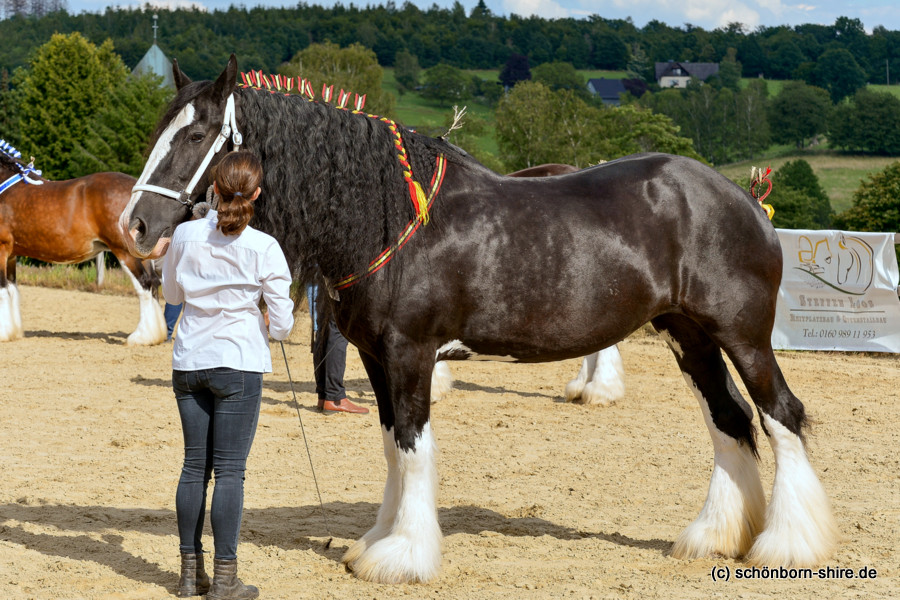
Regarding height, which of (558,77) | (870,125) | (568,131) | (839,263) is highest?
(558,77)

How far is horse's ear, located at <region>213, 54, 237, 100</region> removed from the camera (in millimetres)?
3574

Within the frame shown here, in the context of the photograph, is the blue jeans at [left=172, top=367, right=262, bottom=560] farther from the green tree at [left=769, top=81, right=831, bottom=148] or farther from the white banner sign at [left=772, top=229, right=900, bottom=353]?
the green tree at [left=769, top=81, right=831, bottom=148]

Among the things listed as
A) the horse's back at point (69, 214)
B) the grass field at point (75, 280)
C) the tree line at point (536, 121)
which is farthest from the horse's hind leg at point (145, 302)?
the tree line at point (536, 121)

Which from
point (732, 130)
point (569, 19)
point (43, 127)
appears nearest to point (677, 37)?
point (569, 19)

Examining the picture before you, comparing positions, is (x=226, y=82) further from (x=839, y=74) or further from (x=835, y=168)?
(x=839, y=74)

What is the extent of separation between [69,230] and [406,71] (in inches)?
3822

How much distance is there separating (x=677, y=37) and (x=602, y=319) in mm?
146512

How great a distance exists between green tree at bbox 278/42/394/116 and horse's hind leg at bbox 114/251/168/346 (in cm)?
4435

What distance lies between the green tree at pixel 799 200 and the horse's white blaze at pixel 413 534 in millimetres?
41491

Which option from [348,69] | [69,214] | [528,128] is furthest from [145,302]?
[348,69]

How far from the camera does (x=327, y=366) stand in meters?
7.60

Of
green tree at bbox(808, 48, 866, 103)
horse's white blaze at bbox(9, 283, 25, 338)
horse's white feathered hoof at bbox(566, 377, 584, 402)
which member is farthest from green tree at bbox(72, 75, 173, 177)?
green tree at bbox(808, 48, 866, 103)

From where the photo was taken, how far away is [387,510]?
4.09 m

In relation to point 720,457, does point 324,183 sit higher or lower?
higher
